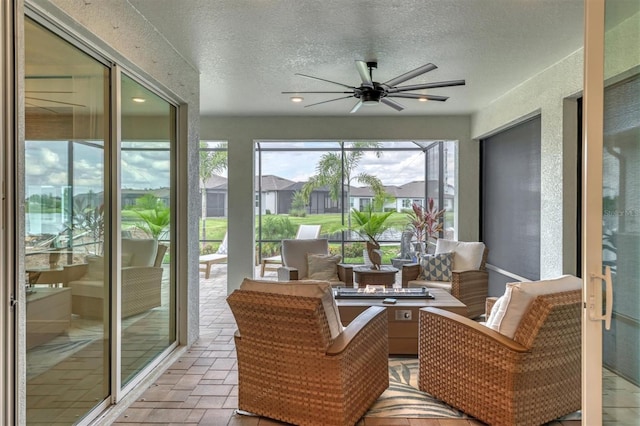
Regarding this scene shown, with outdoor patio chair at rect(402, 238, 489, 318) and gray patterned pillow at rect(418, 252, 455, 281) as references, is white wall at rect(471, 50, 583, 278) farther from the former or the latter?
gray patterned pillow at rect(418, 252, 455, 281)

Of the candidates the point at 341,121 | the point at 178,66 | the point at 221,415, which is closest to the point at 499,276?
the point at 341,121

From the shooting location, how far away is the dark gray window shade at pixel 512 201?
469 cm

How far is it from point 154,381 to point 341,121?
4257mm

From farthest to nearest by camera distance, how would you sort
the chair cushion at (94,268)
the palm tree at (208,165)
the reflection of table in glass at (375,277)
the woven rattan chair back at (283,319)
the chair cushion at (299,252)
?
1. the palm tree at (208,165)
2. the chair cushion at (299,252)
3. the reflection of table in glass at (375,277)
4. the chair cushion at (94,268)
5. the woven rattan chair back at (283,319)

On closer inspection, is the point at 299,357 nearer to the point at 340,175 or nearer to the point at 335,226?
the point at 335,226

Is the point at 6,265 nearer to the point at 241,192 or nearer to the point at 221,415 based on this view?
the point at 221,415

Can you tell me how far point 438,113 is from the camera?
20.1 feet

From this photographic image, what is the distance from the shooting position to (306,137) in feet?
20.6

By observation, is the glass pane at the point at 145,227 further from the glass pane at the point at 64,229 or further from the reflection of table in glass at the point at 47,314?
the reflection of table in glass at the point at 47,314

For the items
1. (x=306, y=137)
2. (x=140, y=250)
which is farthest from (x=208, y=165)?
(x=140, y=250)

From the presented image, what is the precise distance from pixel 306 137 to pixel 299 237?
224 cm

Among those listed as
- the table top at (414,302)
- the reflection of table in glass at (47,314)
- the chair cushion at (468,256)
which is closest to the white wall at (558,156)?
the chair cushion at (468,256)

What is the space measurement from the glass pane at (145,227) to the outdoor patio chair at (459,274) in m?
2.77

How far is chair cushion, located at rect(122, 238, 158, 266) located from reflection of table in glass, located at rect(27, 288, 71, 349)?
69 centimetres
